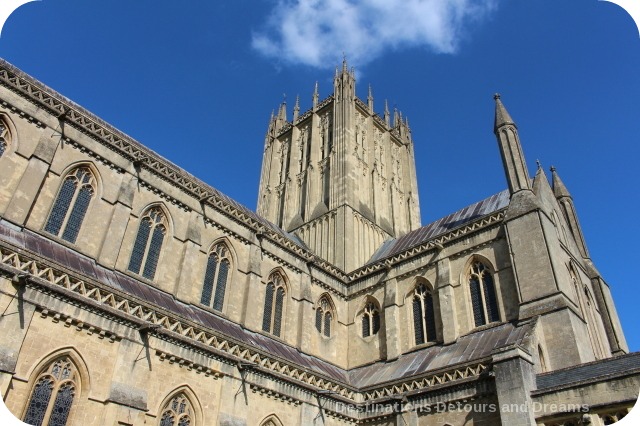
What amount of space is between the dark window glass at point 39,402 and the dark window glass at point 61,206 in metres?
5.73

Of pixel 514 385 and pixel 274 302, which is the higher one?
pixel 274 302

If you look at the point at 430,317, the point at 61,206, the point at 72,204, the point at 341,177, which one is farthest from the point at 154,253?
the point at 341,177

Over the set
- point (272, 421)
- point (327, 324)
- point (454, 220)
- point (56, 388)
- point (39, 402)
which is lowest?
point (39, 402)

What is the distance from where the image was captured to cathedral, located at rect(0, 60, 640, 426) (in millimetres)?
13352

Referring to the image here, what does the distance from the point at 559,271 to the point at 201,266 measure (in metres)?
14.7

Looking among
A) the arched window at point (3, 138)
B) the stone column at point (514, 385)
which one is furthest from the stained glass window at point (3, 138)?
the stone column at point (514, 385)

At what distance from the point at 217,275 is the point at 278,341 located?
4.18 meters

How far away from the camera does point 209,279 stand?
20703 millimetres

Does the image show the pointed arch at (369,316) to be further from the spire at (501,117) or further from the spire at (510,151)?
the spire at (501,117)

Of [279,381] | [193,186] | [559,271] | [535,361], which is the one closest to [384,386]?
[279,381]

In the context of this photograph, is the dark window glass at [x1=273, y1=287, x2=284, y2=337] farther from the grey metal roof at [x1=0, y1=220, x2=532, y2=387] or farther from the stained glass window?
the stained glass window

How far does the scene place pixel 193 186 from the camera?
2134 centimetres

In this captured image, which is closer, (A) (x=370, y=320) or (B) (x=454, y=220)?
(A) (x=370, y=320)

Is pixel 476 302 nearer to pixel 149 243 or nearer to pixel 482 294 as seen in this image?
pixel 482 294
